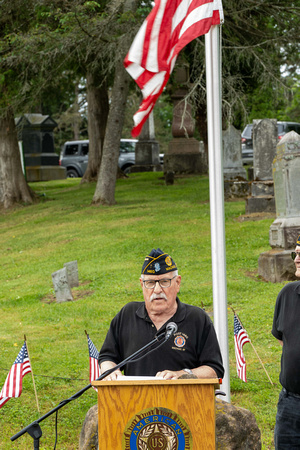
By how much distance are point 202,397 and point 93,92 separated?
75.4ft

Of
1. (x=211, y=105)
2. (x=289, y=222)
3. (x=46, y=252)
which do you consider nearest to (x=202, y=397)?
(x=211, y=105)

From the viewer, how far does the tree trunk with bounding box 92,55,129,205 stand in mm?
17969

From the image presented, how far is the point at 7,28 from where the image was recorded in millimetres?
19141

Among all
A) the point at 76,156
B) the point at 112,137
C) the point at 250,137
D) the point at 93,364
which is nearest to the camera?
the point at 93,364

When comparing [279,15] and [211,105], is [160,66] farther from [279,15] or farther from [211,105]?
[279,15]

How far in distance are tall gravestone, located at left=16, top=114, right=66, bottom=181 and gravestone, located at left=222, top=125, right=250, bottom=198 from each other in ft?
49.2

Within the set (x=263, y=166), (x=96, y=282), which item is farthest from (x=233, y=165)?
(x=96, y=282)

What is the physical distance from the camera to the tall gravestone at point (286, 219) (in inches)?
400

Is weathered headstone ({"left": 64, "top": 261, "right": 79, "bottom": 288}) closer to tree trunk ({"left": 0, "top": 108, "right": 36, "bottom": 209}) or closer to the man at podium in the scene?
the man at podium

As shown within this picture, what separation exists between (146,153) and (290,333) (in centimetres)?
2641

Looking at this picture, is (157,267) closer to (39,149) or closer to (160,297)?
(160,297)

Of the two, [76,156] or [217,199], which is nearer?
[217,199]

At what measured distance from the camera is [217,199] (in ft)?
16.4

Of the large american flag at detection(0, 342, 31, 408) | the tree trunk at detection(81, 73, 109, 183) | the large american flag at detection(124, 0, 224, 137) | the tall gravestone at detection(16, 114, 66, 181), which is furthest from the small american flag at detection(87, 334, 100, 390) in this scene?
the tall gravestone at detection(16, 114, 66, 181)
